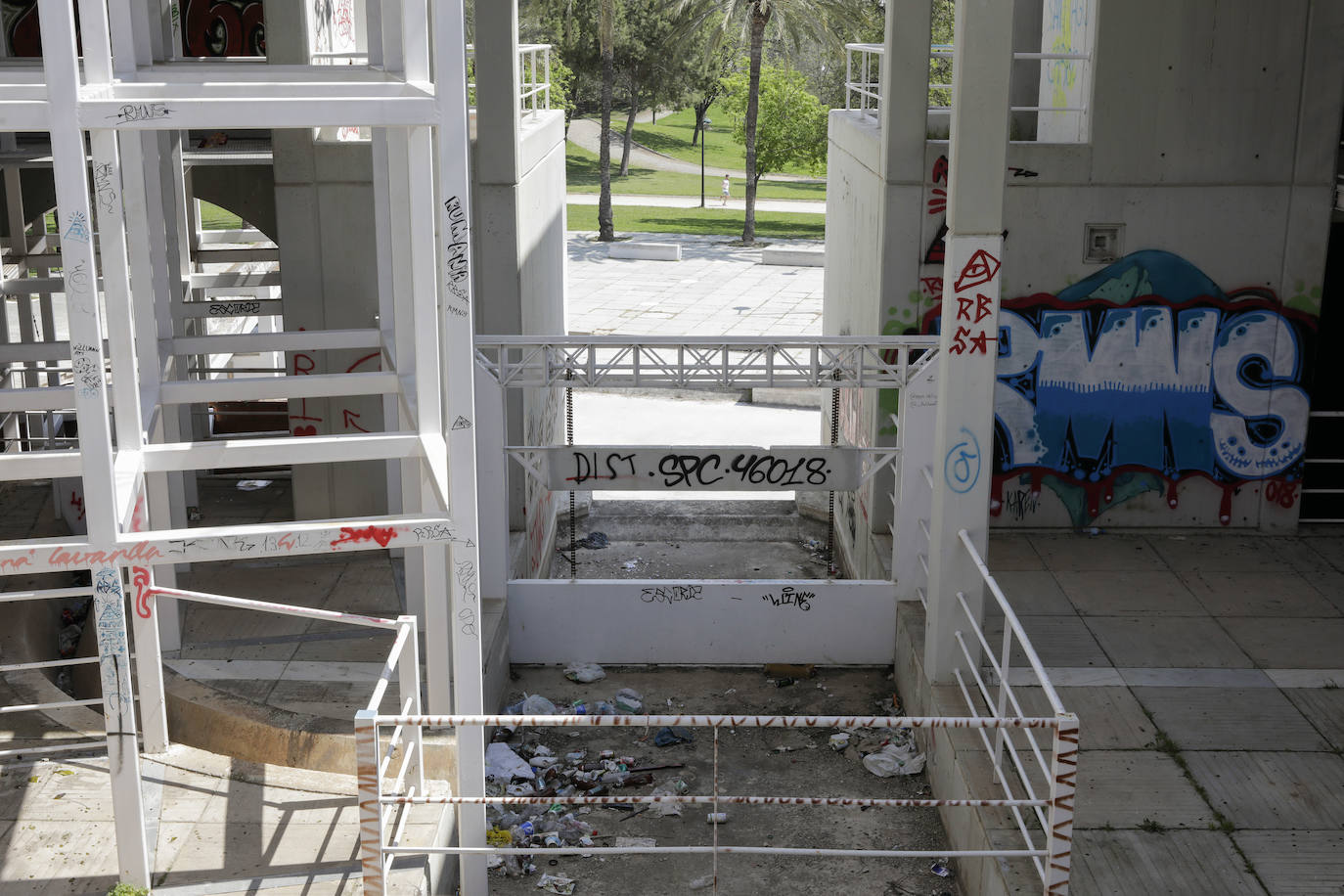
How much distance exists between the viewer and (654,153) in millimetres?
66062

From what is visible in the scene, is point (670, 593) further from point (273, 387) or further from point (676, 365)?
point (273, 387)

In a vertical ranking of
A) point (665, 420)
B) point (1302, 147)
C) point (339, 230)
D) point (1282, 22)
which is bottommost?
point (665, 420)

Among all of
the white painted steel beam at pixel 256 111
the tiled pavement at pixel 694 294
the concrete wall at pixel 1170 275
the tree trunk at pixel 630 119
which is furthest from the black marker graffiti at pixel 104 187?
the tree trunk at pixel 630 119

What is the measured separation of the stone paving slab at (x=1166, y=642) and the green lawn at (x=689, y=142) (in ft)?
172

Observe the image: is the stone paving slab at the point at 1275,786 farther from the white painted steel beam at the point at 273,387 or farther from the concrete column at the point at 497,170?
the concrete column at the point at 497,170

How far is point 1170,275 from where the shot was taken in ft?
43.3

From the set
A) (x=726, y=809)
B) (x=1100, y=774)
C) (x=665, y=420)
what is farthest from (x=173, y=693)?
(x=665, y=420)

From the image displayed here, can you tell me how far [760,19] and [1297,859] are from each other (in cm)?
3239

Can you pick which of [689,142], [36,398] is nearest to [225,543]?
[36,398]

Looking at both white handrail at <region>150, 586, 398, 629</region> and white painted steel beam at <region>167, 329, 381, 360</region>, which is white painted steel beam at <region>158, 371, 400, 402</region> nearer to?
white painted steel beam at <region>167, 329, 381, 360</region>

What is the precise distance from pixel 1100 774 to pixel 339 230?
8574mm

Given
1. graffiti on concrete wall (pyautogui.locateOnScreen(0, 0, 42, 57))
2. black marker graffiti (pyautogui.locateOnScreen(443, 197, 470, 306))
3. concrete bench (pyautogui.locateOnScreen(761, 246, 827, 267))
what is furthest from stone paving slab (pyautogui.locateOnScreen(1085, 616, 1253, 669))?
concrete bench (pyautogui.locateOnScreen(761, 246, 827, 267))

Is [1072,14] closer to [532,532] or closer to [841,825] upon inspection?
[532,532]

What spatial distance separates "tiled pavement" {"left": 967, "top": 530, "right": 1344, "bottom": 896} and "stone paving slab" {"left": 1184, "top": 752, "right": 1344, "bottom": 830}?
0.5 inches
